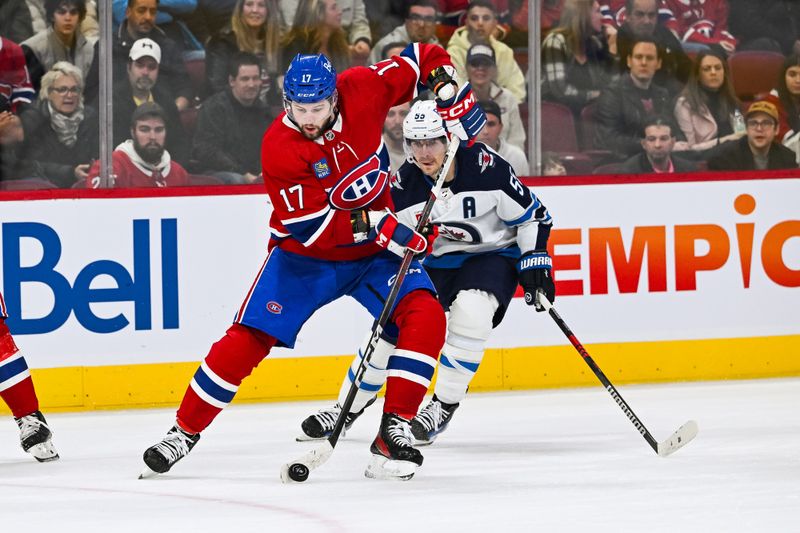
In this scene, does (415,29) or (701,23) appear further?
(701,23)

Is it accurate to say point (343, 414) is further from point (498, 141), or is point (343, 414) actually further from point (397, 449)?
point (498, 141)

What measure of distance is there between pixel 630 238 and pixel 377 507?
255cm

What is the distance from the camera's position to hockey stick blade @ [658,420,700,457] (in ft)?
14.0

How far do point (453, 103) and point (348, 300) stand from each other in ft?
5.16

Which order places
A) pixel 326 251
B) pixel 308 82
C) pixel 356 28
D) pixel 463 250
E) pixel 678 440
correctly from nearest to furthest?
pixel 308 82
pixel 326 251
pixel 678 440
pixel 463 250
pixel 356 28

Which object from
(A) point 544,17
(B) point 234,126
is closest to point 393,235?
(B) point 234,126

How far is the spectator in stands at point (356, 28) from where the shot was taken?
564 centimetres

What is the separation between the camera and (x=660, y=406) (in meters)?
5.37

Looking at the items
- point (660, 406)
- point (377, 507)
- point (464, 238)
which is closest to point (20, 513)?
point (377, 507)

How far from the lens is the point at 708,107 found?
609cm

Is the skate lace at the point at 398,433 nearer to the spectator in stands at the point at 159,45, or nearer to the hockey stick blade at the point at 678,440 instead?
the hockey stick blade at the point at 678,440

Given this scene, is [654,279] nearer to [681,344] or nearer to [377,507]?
[681,344]

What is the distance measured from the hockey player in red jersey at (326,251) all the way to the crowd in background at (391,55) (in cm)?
149

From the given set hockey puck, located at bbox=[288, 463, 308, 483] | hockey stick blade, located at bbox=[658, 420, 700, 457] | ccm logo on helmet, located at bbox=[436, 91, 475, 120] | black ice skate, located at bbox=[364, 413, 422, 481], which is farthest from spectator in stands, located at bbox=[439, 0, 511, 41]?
hockey puck, located at bbox=[288, 463, 308, 483]
